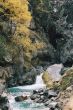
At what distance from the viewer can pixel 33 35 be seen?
271 ft

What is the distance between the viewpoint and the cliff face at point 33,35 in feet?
225

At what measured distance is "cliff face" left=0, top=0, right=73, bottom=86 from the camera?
68562 mm

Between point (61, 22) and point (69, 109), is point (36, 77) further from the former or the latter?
point (69, 109)

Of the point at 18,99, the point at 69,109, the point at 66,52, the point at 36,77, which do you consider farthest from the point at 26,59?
the point at 69,109

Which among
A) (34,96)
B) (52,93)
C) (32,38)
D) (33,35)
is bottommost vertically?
(34,96)

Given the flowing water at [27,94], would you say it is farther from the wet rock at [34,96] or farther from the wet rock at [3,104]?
the wet rock at [3,104]

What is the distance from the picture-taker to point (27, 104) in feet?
169

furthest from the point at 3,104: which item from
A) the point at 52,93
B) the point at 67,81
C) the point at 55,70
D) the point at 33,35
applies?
the point at 33,35

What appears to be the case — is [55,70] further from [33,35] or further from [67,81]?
[67,81]

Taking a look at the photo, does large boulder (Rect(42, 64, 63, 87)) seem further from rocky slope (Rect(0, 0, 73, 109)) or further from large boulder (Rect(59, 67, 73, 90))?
large boulder (Rect(59, 67, 73, 90))

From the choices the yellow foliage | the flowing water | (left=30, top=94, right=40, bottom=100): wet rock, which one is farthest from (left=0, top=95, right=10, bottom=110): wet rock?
the yellow foliage

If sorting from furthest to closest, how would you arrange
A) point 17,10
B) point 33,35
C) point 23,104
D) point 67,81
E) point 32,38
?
1. point 33,35
2. point 32,38
3. point 17,10
4. point 67,81
5. point 23,104

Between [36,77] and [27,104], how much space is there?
2301cm

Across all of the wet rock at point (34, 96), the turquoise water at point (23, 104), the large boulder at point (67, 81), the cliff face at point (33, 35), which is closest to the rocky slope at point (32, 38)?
the cliff face at point (33, 35)
